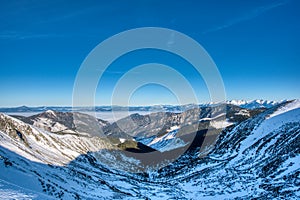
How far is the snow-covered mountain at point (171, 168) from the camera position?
61.6m

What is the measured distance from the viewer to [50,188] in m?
46.2

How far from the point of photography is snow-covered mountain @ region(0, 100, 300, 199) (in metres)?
61.6

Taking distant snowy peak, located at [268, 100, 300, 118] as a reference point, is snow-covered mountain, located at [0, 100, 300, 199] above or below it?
below

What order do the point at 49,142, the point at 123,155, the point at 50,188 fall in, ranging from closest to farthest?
the point at 50,188 < the point at 49,142 < the point at 123,155

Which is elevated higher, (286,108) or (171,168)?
(286,108)

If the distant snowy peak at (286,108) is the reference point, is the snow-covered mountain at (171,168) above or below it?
below

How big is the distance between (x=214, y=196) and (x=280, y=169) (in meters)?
27.0

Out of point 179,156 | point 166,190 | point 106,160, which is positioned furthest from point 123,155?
point 166,190

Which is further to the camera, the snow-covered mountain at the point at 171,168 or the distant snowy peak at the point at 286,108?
the distant snowy peak at the point at 286,108

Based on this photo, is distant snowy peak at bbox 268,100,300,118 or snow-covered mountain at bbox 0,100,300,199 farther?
distant snowy peak at bbox 268,100,300,118

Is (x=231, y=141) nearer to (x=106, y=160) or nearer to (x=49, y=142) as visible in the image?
(x=106, y=160)

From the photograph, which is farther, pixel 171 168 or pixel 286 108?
pixel 286 108

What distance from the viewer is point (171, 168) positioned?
162875 mm

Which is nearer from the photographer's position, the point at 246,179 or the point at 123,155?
the point at 246,179
